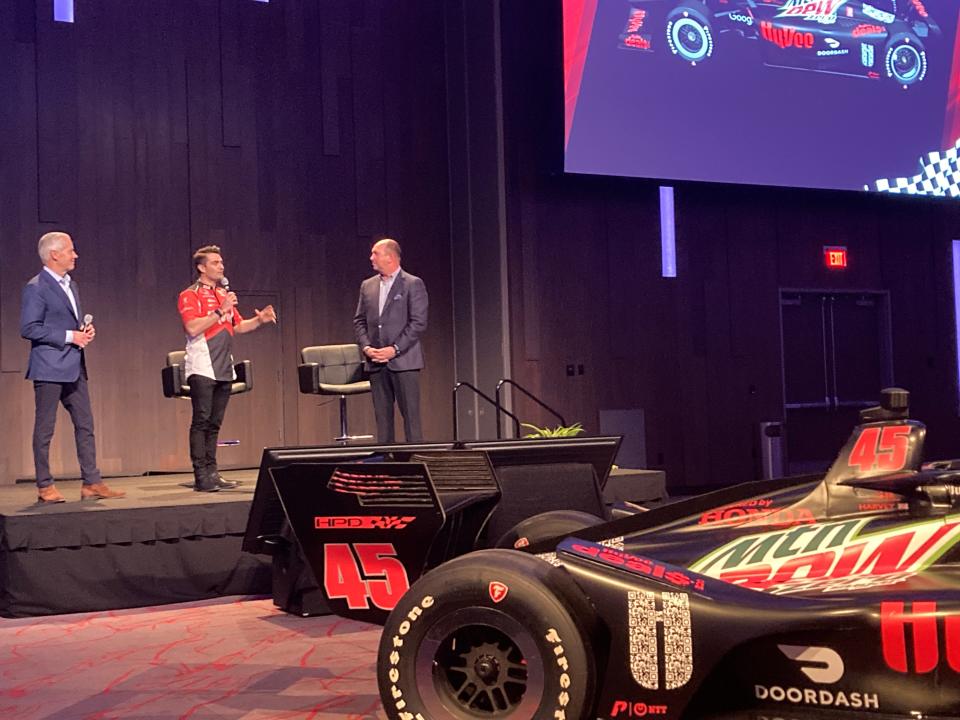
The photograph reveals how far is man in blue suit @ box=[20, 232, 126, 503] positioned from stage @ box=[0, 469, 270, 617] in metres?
0.30

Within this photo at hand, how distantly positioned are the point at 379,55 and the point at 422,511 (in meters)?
7.85

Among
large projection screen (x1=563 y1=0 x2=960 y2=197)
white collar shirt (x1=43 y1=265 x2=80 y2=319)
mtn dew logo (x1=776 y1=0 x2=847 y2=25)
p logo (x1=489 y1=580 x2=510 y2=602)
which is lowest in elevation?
p logo (x1=489 y1=580 x2=510 y2=602)

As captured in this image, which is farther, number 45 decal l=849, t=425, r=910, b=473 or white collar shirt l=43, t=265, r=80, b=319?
white collar shirt l=43, t=265, r=80, b=319

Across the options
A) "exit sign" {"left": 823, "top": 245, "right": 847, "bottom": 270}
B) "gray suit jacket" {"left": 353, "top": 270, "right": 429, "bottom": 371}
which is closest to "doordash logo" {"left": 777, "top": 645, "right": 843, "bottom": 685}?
"gray suit jacket" {"left": 353, "top": 270, "right": 429, "bottom": 371}

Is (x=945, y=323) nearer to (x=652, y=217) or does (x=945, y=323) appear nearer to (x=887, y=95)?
(x=887, y=95)

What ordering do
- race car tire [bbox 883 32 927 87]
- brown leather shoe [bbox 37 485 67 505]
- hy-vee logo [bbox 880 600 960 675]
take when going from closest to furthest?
hy-vee logo [bbox 880 600 960 675] → brown leather shoe [bbox 37 485 67 505] → race car tire [bbox 883 32 927 87]

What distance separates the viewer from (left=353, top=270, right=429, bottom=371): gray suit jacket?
269 inches

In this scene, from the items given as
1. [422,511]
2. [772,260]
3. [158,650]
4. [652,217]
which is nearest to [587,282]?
[652,217]

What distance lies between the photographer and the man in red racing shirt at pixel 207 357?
6094 millimetres

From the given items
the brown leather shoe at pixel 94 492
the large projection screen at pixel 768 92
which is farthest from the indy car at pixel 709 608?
the large projection screen at pixel 768 92

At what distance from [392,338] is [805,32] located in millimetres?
5463

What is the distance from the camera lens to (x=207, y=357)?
610 cm

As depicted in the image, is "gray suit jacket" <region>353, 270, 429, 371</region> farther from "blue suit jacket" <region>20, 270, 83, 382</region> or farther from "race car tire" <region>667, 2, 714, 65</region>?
"race car tire" <region>667, 2, 714, 65</region>

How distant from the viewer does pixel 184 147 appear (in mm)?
9078
